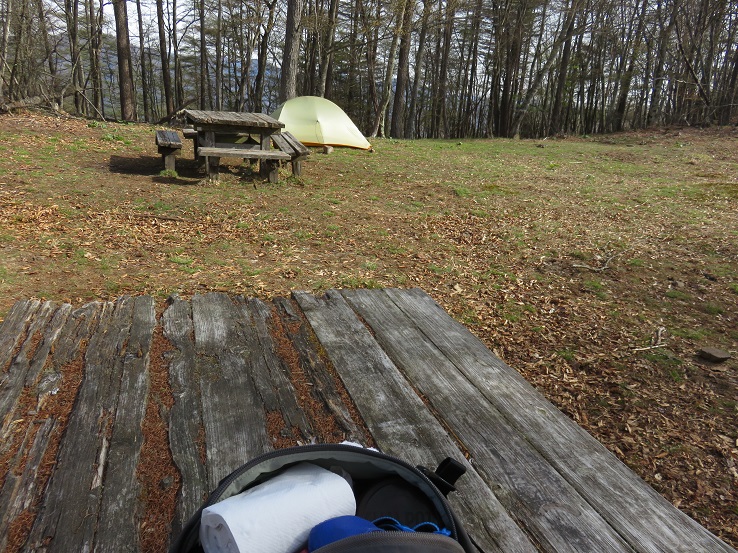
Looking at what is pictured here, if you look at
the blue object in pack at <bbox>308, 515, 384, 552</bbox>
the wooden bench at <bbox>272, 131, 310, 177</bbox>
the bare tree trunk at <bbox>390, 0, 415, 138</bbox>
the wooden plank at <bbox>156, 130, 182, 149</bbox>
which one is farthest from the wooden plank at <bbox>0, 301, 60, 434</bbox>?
the bare tree trunk at <bbox>390, 0, 415, 138</bbox>

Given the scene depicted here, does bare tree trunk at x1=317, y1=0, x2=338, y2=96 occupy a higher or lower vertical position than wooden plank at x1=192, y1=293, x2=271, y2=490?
higher

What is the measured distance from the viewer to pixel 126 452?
1.84 m

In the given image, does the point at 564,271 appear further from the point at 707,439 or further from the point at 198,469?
the point at 198,469

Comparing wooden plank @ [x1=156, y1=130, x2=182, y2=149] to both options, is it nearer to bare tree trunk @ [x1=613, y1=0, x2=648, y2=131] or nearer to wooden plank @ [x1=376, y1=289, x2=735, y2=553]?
wooden plank @ [x1=376, y1=289, x2=735, y2=553]

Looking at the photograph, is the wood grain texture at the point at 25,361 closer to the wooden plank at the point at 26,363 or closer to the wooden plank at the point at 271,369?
the wooden plank at the point at 26,363

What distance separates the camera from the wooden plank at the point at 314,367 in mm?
2051

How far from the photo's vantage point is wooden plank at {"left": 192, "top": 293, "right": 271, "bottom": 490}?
183cm

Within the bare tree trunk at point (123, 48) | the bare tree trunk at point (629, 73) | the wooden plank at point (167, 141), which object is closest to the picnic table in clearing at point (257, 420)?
the wooden plank at point (167, 141)

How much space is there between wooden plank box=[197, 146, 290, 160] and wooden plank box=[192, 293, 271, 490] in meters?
5.30

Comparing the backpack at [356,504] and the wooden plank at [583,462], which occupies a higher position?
the backpack at [356,504]

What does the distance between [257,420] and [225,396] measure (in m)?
0.24

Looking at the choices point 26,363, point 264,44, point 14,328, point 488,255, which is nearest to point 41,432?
point 26,363

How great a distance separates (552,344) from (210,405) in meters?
3.21

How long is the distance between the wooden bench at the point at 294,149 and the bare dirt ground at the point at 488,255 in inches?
14.0
